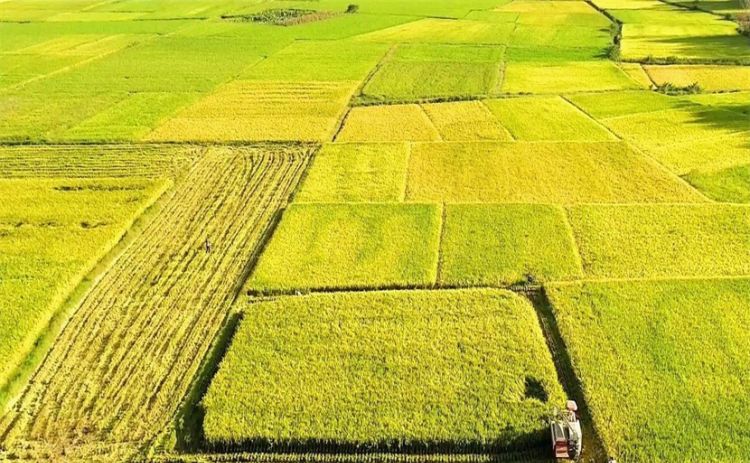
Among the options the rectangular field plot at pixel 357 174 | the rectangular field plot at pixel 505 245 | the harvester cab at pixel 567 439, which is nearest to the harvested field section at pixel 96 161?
the rectangular field plot at pixel 357 174

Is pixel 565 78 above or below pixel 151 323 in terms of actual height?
above

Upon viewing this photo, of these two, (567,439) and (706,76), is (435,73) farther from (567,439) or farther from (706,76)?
(567,439)

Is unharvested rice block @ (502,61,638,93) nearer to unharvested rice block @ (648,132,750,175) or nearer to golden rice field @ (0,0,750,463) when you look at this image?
golden rice field @ (0,0,750,463)

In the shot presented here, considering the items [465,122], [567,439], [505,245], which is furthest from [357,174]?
[567,439]

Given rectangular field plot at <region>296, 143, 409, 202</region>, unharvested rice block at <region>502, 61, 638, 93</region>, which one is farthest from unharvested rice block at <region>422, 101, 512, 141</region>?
unharvested rice block at <region>502, 61, 638, 93</region>

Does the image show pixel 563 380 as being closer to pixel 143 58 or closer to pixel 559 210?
pixel 559 210

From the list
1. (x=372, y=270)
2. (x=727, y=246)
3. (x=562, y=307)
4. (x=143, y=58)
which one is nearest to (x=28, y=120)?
(x=143, y=58)

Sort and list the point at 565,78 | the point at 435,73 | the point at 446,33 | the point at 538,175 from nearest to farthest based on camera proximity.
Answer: the point at 538,175, the point at 565,78, the point at 435,73, the point at 446,33
